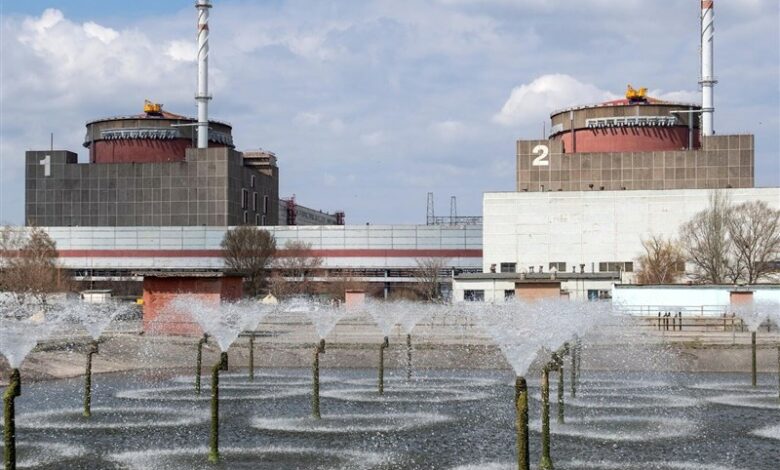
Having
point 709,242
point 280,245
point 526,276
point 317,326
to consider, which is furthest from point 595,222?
point 317,326

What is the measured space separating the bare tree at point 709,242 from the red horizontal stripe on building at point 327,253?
33711mm

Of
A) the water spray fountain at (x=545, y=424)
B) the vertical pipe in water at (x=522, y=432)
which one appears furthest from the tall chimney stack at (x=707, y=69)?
the vertical pipe in water at (x=522, y=432)

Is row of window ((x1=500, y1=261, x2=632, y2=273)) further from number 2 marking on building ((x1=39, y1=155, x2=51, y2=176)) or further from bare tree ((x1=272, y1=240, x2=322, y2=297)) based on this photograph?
number 2 marking on building ((x1=39, y1=155, x2=51, y2=176))

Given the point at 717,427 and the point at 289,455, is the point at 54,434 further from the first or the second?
the point at 717,427

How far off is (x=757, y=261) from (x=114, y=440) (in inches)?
3395

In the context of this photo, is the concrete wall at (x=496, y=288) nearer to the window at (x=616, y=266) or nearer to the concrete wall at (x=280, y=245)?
the window at (x=616, y=266)

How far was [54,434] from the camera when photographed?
27.8 meters

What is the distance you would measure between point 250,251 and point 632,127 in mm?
44216

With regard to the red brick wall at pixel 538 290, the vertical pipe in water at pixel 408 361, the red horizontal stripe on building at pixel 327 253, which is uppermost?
the red horizontal stripe on building at pixel 327 253

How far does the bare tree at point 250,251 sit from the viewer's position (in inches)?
5049

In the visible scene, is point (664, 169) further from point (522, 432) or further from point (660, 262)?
point (522, 432)

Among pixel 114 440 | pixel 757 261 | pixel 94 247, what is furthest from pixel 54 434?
pixel 94 247

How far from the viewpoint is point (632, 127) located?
123m

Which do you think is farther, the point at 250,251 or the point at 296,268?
the point at 250,251
